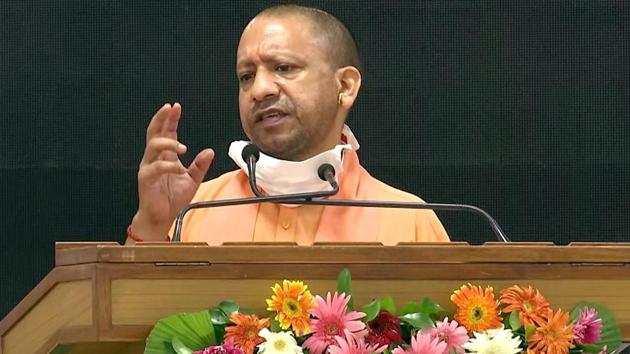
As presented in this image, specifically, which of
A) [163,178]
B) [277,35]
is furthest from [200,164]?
[277,35]

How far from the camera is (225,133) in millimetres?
3904

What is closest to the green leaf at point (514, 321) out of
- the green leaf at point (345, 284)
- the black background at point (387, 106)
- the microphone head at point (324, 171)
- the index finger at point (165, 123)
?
the green leaf at point (345, 284)

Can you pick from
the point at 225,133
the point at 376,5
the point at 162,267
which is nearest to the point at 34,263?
the point at 225,133

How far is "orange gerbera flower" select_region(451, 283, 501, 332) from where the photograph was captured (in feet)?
6.99

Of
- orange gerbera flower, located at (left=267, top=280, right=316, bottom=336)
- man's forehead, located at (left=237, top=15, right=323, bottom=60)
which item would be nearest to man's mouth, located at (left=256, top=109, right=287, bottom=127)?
man's forehead, located at (left=237, top=15, right=323, bottom=60)

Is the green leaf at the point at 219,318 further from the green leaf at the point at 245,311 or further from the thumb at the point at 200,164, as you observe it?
the thumb at the point at 200,164

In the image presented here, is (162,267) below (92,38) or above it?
below

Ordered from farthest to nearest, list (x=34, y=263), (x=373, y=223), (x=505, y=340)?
(x=34, y=263) → (x=373, y=223) → (x=505, y=340)

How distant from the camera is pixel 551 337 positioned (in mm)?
2135

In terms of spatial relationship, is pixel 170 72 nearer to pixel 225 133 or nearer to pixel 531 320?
pixel 225 133

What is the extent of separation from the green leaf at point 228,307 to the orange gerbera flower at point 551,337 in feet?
1.30

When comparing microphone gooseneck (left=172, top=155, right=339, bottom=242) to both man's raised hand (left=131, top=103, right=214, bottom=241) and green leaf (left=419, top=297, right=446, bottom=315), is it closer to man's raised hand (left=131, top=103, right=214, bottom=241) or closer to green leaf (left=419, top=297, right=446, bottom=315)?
man's raised hand (left=131, top=103, right=214, bottom=241)

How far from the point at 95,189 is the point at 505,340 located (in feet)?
6.37

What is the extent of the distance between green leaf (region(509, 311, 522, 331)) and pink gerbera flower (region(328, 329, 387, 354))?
18 centimetres
